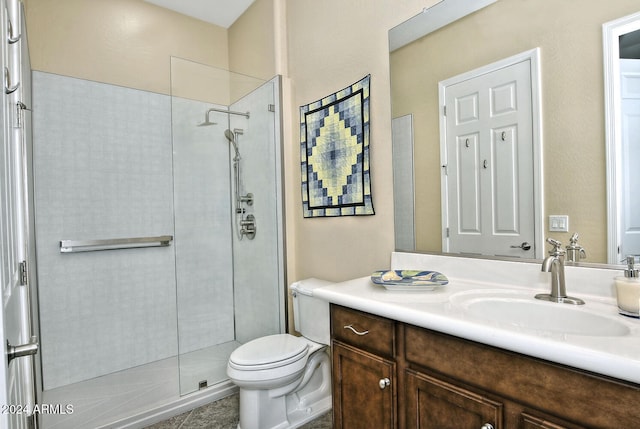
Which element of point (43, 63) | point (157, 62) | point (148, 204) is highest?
point (157, 62)

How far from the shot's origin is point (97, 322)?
2369 millimetres

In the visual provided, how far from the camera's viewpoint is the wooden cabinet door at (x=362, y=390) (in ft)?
3.65

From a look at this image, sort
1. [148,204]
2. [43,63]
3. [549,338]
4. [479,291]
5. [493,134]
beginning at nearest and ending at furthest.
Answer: [549,338], [479,291], [493,134], [43,63], [148,204]

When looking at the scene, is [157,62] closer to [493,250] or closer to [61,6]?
[61,6]

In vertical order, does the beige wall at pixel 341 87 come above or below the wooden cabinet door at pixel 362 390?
above

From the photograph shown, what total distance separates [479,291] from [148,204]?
234cm

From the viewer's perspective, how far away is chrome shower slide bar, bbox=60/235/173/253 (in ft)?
7.43

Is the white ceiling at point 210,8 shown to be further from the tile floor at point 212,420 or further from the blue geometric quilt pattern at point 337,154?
the tile floor at point 212,420

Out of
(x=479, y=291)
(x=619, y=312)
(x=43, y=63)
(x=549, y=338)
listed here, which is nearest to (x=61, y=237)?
(x=43, y=63)

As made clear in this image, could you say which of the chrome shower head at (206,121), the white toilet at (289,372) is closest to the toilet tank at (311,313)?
the white toilet at (289,372)

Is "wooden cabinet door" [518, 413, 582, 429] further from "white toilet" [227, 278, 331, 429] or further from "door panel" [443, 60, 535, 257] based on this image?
"white toilet" [227, 278, 331, 429]

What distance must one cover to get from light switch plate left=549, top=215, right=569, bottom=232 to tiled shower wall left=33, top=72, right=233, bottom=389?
204cm

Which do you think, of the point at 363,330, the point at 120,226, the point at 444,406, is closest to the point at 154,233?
the point at 120,226

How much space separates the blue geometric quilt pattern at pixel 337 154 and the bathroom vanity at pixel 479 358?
1.99ft
